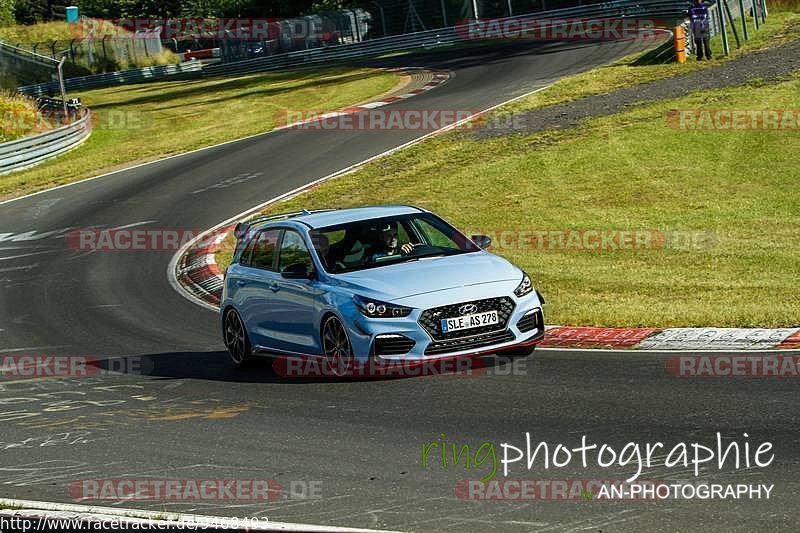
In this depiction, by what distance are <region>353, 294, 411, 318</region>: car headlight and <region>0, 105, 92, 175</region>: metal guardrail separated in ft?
92.4

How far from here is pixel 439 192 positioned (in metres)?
25.9

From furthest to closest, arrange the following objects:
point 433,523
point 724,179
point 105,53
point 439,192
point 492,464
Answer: point 105,53 → point 439,192 → point 724,179 → point 492,464 → point 433,523

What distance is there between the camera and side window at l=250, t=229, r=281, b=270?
13.2 meters

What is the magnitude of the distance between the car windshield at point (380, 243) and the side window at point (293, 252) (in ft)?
0.56

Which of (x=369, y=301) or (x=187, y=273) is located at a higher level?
(x=369, y=301)

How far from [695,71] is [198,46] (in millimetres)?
77836

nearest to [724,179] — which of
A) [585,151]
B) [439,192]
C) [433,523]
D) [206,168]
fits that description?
[585,151]

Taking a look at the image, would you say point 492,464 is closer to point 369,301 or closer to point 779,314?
point 369,301

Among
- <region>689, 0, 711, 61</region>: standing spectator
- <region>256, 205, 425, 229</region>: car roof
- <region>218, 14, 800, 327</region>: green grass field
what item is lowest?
<region>218, 14, 800, 327</region>: green grass field

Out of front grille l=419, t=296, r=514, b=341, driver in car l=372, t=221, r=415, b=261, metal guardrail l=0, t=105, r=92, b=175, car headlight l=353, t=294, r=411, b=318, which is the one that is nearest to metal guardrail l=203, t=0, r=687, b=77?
metal guardrail l=0, t=105, r=92, b=175

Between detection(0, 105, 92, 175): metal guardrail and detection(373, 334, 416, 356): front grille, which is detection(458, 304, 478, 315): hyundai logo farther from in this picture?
detection(0, 105, 92, 175): metal guardrail

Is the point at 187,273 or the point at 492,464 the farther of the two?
the point at 187,273

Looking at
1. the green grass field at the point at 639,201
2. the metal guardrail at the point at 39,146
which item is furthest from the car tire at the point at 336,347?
the metal guardrail at the point at 39,146

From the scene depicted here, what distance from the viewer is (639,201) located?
Result: 74.7ft
